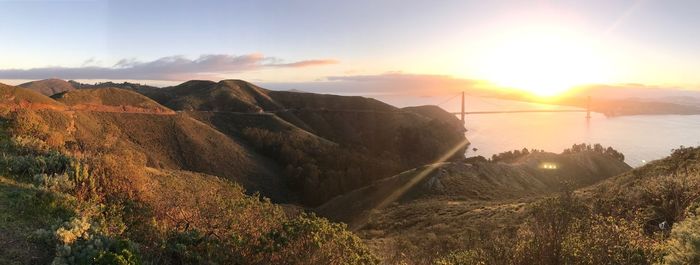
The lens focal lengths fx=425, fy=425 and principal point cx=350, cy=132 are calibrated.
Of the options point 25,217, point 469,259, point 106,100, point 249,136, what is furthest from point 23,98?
point 469,259

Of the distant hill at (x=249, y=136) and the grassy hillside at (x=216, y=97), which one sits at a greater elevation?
the grassy hillside at (x=216, y=97)

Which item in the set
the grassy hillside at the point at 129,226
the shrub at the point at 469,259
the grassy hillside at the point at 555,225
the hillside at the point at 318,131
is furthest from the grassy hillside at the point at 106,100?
the shrub at the point at 469,259

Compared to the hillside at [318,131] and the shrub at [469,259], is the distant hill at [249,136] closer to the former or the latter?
the hillside at [318,131]

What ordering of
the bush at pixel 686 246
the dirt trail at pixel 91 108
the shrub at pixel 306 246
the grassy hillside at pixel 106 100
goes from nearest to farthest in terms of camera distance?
the bush at pixel 686 246 < the shrub at pixel 306 246 < the dirt trail at pixel 91 108 < the grassy hillside at pixel 106 100

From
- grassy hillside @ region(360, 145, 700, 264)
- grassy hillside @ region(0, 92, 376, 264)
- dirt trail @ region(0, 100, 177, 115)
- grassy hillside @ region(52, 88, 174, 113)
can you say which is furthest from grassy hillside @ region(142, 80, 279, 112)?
grassy hillside @ region(0, 92, 376, 264)

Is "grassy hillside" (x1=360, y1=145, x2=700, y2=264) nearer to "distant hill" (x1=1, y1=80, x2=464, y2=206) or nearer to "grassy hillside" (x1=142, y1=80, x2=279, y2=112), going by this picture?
"distant hill" (x1=1, y1=80, x2=464, y2=206)

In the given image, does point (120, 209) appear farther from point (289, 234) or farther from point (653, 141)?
point (653, 141)

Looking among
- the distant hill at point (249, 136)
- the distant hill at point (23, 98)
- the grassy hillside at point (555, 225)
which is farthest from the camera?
the distant hill at point (249, 136)

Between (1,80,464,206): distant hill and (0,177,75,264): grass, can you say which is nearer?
(0,177,75,264): grass

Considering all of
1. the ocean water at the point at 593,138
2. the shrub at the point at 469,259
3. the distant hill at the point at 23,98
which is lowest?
the ocean water at the point at 593,138

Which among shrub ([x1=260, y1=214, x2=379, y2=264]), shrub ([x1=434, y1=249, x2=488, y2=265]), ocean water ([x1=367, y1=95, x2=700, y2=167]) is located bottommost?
ocean water ([x1=367, y1=95, x2=700, y2=167])

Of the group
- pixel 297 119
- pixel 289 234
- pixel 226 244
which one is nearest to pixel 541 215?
pixel 289 234
